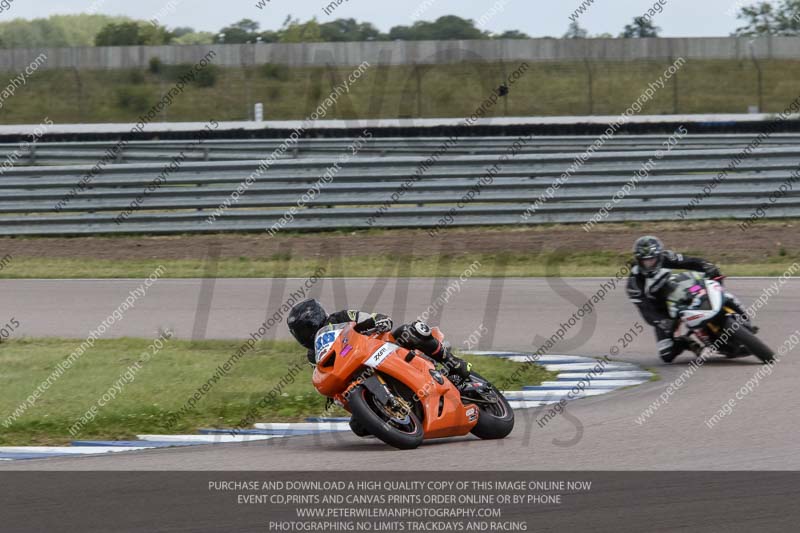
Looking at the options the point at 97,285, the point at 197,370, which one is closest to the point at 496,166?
the point at 97,285

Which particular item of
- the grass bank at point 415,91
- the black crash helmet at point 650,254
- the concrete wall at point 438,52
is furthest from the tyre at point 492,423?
the concrete wall at point 438,52

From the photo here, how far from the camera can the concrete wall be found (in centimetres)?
3919

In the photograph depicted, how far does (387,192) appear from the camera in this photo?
20109 millimetres

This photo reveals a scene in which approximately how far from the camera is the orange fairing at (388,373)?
744 centimetres

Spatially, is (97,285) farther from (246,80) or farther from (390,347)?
(246,80)

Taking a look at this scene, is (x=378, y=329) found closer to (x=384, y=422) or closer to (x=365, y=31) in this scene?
(x=384, y=422)

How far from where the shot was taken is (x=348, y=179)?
66.2 ft

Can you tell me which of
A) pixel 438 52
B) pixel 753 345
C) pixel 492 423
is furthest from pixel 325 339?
pixel 438 52

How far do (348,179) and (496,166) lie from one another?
269cm

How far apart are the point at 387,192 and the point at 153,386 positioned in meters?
10.3

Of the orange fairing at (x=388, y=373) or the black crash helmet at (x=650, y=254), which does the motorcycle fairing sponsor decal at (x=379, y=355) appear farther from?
the black crash helmet at (x=650, y=254)

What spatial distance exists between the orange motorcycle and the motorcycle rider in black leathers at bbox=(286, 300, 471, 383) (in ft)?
0.18

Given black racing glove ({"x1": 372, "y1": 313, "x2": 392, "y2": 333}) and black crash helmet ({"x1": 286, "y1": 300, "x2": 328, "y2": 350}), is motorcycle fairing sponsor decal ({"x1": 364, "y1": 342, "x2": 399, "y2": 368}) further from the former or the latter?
black crash helmet ({"x1": 286, "y1": 300, "x2": 328, "y2": 350})

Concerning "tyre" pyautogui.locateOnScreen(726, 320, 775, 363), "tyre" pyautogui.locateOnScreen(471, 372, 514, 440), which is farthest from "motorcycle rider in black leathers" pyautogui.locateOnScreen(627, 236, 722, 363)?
"tyre" pyautogui.locateOnScreen(471, 372, 514, 440)
